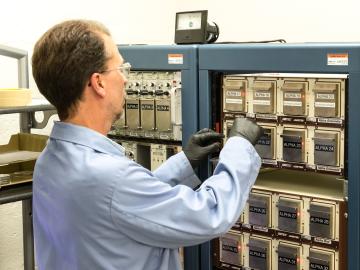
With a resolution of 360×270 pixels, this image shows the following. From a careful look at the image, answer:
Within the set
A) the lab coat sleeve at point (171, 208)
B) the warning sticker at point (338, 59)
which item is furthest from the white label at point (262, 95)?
the lab coat sleeve at point (171, 208)

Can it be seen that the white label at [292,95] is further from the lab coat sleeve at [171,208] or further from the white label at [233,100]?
the lab coat sleeve at [171,208]

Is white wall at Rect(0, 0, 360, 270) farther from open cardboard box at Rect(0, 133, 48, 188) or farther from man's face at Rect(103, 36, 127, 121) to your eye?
man's face at Rect(103, 36, 127, 121)

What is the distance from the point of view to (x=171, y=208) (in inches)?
55.1

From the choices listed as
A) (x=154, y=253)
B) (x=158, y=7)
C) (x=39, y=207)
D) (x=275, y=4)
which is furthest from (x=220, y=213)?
(x=158, y=7)

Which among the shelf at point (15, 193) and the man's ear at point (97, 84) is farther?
the shelf at point (15, 193)

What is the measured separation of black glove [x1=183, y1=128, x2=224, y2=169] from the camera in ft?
6.26

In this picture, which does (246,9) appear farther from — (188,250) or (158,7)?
(188,250)

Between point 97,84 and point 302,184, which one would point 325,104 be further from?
point 97,84

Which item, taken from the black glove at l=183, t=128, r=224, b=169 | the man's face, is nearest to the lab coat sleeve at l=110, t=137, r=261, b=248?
the man's face

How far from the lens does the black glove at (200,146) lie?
6.26 feet

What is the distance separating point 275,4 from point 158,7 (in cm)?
78

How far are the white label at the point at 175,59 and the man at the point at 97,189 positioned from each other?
63 cm

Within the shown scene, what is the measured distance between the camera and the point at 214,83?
7.04 feet

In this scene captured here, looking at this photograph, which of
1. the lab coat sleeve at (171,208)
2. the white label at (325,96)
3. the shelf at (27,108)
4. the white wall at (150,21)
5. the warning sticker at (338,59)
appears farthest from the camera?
the white wall at (150,21)
